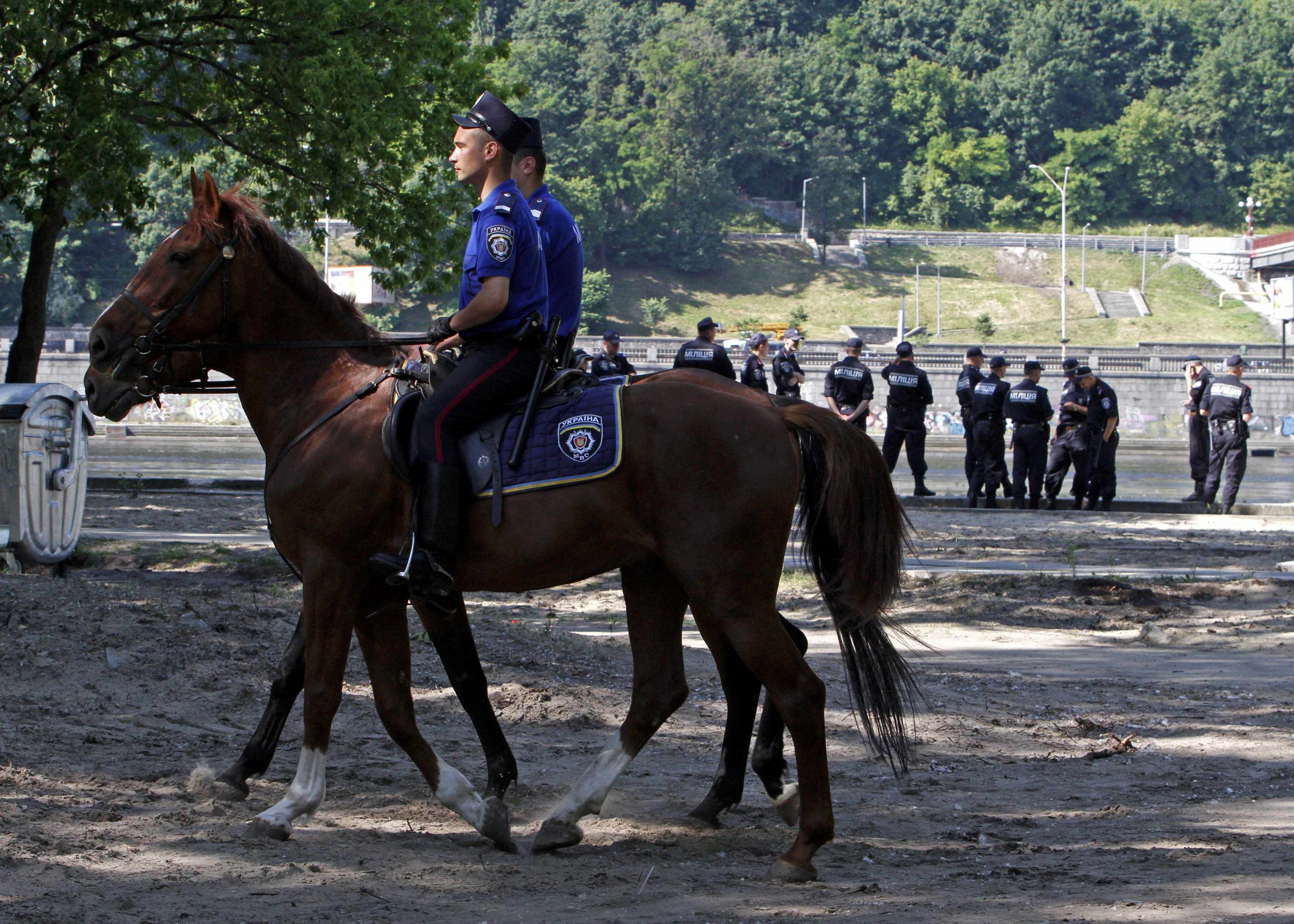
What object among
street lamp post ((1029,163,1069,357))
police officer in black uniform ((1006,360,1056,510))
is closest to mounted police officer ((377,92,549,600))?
police officer in black uniform ((1006,360,1056,510))

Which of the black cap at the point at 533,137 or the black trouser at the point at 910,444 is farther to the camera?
the black trouser at the point at 910,444

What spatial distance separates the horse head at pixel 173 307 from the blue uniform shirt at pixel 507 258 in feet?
3.16

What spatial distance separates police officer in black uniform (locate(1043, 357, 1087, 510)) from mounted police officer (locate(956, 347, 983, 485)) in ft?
3.66

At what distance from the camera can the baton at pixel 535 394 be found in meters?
5.38

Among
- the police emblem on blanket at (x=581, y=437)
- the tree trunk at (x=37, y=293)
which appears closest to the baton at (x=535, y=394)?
the police emblem on blanket at (x=581, y=437)

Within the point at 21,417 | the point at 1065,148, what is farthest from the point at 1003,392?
the point at 1065,148

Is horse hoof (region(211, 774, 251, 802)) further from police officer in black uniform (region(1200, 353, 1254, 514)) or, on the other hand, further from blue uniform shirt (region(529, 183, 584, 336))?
police officer in black uniform (region(1200, 353, 1254, 514))

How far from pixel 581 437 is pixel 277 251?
1522mm

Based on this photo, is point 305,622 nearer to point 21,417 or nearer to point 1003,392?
point 21,417

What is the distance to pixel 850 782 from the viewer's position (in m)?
6.48

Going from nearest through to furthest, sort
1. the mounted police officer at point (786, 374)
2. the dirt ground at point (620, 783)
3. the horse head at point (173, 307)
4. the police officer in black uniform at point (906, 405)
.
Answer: the dirt ground at point (620, 783)
the horse head at point (173, 307)
the mounted police officer at point (786, 374)
the police officer in black uniform at point (906, 405)

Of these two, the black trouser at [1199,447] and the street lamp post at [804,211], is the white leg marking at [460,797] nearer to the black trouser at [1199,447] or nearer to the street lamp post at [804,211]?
the black trouser at [1199,447]

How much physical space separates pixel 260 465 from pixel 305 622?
25.2m

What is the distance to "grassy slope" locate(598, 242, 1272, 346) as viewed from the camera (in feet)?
Result: 336
